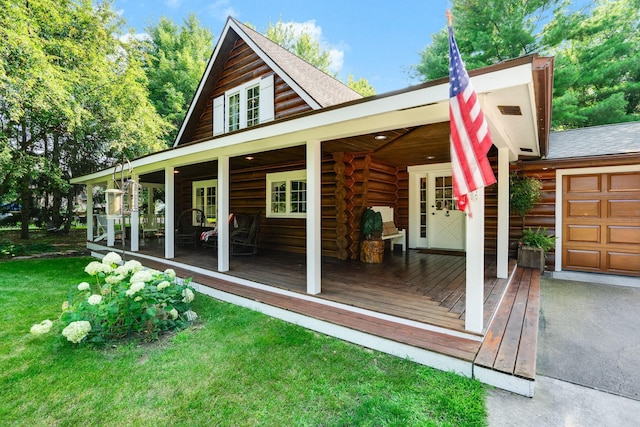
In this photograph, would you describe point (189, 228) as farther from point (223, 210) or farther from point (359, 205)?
point (359, 205)

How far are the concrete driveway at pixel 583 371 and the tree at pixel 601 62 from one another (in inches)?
368

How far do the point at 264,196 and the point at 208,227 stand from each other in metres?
2.28

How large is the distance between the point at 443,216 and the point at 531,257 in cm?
196

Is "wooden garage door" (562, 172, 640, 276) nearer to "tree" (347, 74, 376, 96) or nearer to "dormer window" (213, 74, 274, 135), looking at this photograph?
"dormer window" (213, 74, 274, 135)

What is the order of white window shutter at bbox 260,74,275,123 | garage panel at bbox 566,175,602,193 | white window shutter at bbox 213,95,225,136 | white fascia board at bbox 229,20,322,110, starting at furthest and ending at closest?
white window shutter at bbox 213,95,225,136
white window shutter at bbox 260,74,275,123
white fascia board at bbox 229,20,322,110
garage panel at bbox 566,175,602,193

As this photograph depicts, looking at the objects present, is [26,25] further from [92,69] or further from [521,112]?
[521,112]

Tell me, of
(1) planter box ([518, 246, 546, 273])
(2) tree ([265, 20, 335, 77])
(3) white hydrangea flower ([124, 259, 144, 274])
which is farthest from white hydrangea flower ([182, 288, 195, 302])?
(2) tree ([265, 20, 335, 77])

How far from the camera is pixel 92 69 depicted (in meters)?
8.94

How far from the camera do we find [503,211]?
4.48 meters

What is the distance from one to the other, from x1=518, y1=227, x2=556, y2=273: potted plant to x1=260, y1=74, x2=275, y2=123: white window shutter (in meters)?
6.10

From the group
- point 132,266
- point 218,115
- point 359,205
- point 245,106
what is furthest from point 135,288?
point 218,115

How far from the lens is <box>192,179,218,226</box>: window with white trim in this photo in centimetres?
Result: 912

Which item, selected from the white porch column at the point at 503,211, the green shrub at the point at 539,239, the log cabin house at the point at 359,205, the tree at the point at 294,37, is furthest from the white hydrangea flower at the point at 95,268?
the tree at the point at 294,37

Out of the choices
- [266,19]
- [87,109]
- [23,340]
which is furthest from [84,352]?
[266,19]
